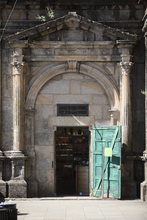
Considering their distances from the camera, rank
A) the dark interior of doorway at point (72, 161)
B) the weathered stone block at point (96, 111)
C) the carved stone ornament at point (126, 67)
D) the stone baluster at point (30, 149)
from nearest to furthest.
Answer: the carved stone ornament at point (126, 67), the stone baluster at point (30, 149), the weathered stone block at point (96, 111), the dark interior of doorway at point (72, 161)

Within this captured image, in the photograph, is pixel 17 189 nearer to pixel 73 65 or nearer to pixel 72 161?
pixel 72 161

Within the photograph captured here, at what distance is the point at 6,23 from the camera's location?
1934 cm

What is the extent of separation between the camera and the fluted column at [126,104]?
19.0 metres

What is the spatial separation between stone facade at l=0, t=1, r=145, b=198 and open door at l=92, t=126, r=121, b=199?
0.40 meters

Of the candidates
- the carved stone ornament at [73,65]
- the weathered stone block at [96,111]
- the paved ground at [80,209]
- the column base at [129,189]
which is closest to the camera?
the paved ground at [80,209]

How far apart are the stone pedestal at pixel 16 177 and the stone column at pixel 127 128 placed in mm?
3402

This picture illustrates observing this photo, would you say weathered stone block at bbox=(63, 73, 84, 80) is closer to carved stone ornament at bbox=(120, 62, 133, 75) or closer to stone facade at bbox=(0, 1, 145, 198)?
stone facade at bbox=(0, 1, 145, 198)

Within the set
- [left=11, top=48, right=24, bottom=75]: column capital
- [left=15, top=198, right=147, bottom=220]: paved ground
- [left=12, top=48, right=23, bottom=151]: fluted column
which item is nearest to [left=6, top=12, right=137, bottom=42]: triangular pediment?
[left=11, top=48, right=24, bottom=75]: column capital

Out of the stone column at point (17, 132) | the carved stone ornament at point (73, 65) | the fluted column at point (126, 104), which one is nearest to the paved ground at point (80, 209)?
the stone column at point (17, 132)

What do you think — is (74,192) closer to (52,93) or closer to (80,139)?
(80,139)

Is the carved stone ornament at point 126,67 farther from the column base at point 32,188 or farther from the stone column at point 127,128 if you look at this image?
the column base at point 32,188

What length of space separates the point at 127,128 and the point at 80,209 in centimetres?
376

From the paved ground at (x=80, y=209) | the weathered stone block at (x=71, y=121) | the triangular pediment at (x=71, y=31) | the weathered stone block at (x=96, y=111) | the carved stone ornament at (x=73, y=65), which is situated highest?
the triangular pediment at (x=71, y=31)

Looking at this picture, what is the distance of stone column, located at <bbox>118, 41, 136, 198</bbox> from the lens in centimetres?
1898
